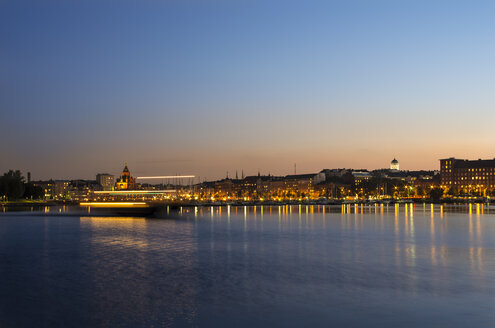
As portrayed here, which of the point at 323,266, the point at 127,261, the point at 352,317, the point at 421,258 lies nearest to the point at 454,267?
the point at 421,258

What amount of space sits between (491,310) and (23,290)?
15552 mm

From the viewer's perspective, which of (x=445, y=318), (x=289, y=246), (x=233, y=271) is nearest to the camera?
(x=445, y=318)

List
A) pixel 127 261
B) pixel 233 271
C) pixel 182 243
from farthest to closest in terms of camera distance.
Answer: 1. pixel 182 243
2. pixel 127 261
3. pixel 233 271

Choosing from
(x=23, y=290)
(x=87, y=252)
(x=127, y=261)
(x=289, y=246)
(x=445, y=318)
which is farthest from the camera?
(x=289, y=246)

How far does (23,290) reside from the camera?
62.1ft

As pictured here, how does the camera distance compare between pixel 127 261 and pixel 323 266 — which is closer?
pixel 323 266

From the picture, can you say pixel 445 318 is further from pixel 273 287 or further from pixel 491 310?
pixel 273 287

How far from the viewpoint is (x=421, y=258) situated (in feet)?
90.9

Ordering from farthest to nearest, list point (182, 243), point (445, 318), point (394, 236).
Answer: point (394, 236) → point (182, 243) → point (445, 318)

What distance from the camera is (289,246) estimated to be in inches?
1350

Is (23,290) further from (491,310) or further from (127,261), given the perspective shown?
(491,310)

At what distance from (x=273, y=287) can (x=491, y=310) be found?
732cm

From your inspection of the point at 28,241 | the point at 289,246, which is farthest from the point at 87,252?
the point at 289,246

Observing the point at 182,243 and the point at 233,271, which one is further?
the point at 182,243
